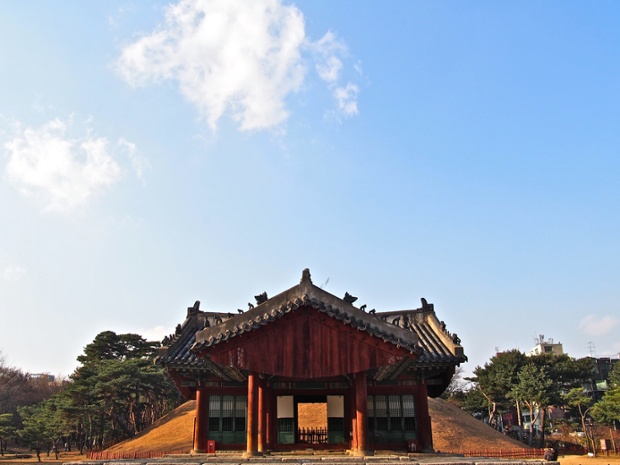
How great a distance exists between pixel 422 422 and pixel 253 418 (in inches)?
342

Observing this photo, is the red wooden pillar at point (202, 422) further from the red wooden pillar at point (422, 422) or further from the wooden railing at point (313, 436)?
the red wooden pillar at point (422, 422)

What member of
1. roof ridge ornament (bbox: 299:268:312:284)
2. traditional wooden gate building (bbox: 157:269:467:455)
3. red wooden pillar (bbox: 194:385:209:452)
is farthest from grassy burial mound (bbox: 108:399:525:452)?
roof ridge ornament (bbox: 299:268:312:284)

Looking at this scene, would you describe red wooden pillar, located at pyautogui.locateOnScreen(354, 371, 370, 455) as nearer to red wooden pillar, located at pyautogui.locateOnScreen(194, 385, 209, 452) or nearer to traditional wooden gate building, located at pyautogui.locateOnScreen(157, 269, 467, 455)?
traditional wooden gate building, located at pyautogui.locateOnScreen(157, 269, 467, 455)

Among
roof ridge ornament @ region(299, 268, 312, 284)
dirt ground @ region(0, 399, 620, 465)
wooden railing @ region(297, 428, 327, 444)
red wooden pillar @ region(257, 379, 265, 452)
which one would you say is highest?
roof ridge ornament @ region(299, 268, 312, 284)

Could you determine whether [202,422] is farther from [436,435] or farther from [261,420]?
[436,435]

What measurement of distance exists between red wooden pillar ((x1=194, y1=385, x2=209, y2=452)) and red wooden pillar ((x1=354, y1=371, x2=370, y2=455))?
8.50m

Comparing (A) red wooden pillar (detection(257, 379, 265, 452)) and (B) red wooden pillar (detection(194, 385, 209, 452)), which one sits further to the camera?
(B) red wooden pillar (detection(194, 385, 209, 452))

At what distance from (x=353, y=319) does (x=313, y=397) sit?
716 cm

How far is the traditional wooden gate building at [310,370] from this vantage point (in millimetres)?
18125

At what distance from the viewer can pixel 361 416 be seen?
18.3 m

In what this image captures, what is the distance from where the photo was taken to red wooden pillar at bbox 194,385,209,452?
77.5ft

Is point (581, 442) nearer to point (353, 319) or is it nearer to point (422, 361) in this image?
point (422, 361)

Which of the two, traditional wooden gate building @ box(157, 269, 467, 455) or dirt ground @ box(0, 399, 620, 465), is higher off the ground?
traditional wooden gate building @ box(157, 269, 467, 455)

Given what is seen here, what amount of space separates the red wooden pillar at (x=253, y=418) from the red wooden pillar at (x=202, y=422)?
626cm
